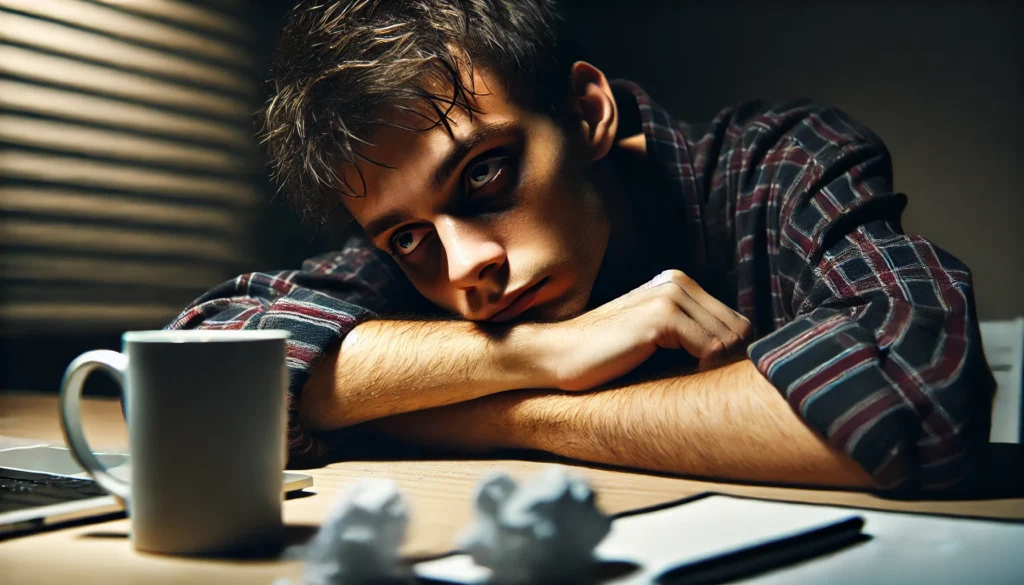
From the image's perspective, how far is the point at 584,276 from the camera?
103 centimetres

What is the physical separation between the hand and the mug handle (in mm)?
445

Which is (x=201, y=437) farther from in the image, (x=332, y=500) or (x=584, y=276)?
(x=584, y=276)

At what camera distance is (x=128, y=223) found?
5.88 feet

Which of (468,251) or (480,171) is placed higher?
(480,171)

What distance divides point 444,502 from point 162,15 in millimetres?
1622

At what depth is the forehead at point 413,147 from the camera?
959mm

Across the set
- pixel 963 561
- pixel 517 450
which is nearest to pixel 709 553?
pixel 963 561

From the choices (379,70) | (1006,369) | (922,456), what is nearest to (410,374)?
(379,70)

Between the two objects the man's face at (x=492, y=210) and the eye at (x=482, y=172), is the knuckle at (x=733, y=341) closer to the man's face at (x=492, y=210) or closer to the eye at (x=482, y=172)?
the man's face at (x=492, y=210)

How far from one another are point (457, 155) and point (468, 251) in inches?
4.4

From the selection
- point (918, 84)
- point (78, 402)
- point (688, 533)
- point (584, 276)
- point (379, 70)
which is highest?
point (918, 84)

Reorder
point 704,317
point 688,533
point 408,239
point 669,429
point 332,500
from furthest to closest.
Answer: point 408,239, point 704,317, point 669,429, point 332,500, point 688,533

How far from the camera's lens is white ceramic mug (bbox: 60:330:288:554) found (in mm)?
445

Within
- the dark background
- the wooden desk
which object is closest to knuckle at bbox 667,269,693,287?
the wooden desk
